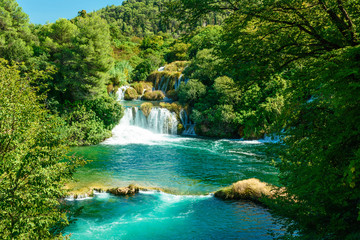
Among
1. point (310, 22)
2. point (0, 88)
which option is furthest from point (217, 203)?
point (0, 88)

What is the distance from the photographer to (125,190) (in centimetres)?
1148

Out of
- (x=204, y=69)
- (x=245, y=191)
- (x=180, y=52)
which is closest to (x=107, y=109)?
(x=204, y=69)

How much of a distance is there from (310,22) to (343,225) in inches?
156

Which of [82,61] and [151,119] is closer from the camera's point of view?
[82,61]

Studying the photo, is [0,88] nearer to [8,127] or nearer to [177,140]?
[8,127]

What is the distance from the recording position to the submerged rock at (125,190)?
11383 millimetres

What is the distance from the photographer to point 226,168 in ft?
49.1

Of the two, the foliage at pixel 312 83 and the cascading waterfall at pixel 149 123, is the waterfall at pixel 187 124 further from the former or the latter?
the foliage at pixel 312 83

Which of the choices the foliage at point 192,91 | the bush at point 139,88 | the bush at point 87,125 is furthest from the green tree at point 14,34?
the foliage at point 192,91

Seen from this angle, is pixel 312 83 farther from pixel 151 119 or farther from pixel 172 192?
pixel 151 119

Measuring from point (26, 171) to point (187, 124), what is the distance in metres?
22.1

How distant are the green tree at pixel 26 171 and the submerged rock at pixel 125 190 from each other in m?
6.13

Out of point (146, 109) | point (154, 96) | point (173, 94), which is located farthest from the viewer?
point (154, 96)

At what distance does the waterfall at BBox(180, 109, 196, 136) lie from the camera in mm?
26155
